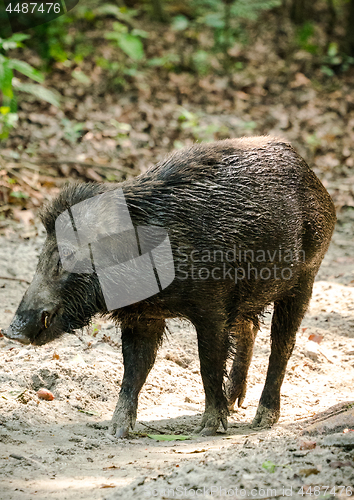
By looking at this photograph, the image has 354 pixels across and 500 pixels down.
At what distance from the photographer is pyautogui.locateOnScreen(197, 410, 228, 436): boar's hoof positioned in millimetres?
4090

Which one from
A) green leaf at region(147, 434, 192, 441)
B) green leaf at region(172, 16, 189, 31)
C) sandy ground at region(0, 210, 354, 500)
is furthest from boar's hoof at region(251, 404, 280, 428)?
green leaf at region(172, 16, 189, 31)

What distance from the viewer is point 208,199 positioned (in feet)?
13.2

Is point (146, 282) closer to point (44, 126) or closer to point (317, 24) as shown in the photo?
point (44, 126)

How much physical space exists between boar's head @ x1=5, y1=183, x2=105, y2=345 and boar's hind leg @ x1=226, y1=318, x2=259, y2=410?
1485mm

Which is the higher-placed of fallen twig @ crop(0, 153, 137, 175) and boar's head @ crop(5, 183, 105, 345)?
boar's head @ crop(5, 183, 105, 345)

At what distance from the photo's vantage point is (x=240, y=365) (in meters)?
4.96

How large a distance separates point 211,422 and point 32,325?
1431 millimetres

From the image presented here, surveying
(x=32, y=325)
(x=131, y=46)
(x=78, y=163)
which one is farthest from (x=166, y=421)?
(x=131, y=46)

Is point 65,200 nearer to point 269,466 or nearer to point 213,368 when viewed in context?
point 213,368

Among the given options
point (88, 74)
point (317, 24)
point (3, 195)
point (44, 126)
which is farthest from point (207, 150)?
point (317, 24)

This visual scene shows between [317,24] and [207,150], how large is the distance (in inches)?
466

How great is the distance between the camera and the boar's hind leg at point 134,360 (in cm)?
420

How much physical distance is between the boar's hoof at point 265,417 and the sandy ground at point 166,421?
0.39ft

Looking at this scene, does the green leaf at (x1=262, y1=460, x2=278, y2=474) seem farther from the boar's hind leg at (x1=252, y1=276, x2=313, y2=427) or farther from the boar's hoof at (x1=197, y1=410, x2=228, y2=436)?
the boar's hind leg at (x1=252, y1=276, x2=313, y2=427)
